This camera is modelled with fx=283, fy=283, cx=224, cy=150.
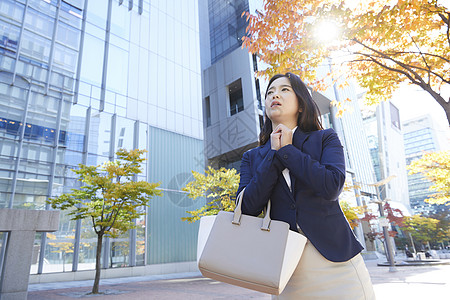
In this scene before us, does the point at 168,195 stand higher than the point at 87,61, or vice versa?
the point at 87,61

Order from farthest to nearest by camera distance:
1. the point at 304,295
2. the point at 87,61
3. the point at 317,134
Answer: the point at 87,61, the point at 317,134, the point at 304,295

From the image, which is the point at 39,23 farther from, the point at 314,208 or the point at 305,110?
the point at 314,208

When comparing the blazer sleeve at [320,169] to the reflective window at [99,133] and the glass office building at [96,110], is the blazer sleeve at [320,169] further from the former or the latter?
the reflective window at [99,133]

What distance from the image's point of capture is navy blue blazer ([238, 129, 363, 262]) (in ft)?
3.98

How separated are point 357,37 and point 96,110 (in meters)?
15.4

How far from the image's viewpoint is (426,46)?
6.80 meters

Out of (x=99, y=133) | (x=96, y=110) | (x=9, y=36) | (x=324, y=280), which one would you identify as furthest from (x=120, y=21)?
(x=324, y=280)

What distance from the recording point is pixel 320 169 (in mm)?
1214

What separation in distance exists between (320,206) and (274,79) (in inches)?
32.8

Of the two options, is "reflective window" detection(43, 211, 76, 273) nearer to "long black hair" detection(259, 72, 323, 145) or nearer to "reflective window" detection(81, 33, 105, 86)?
"reflective window" detection(81, 33, 105, 86)

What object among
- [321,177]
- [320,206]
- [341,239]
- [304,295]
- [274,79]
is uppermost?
[274,79]

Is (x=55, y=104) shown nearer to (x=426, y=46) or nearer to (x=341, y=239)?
(x=426, y=46)

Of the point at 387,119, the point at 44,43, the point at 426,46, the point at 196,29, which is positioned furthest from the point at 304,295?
the point at 387,119

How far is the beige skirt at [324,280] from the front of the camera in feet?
3.86
